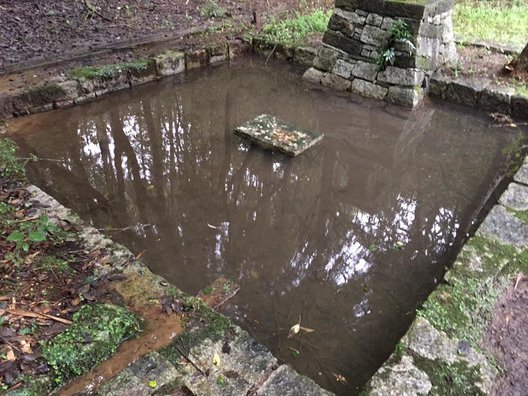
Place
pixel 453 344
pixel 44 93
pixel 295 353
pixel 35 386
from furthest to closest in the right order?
pixel 44 93, pixel 295 353, pixel 453 344, pixel 35 386

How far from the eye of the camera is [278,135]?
5.06 metres

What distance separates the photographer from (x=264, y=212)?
4.06 metres

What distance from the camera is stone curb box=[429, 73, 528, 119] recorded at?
5.83 m

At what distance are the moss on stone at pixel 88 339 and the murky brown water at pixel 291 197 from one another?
80 cm

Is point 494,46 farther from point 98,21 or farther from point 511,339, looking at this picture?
point 98,21

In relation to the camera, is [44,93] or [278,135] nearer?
[278,135]

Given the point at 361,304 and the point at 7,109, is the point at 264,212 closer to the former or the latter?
the point at 361,304

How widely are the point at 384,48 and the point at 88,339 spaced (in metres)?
5.45

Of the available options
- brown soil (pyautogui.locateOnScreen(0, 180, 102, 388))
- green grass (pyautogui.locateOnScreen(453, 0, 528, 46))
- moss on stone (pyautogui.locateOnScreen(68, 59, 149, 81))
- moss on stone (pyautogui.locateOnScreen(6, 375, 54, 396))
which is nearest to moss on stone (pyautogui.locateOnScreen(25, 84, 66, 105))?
moss on stone (pyautogui.locateOnScreen(68, 59, 149, 81))

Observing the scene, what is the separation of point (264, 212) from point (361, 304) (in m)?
1.27

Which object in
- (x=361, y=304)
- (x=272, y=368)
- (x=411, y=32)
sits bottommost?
(x=361, y=304)

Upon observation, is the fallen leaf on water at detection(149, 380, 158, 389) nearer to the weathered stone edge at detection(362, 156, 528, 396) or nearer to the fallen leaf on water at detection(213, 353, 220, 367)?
the fallen leaf on water at detection(213, 353, 220, 367)

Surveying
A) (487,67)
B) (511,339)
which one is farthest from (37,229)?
(487,67)

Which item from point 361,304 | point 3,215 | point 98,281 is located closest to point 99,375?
point 98,281
